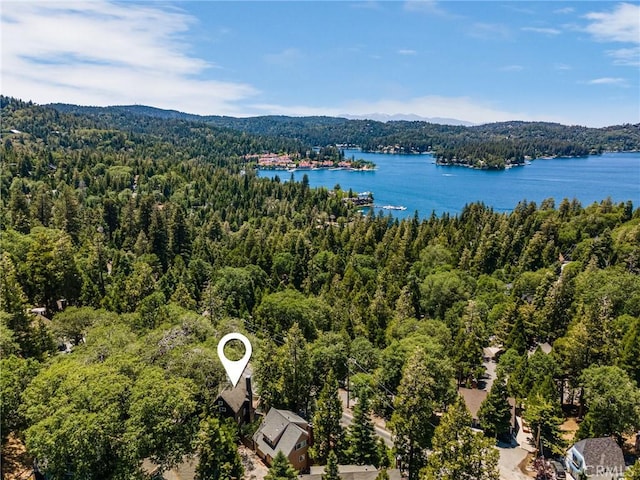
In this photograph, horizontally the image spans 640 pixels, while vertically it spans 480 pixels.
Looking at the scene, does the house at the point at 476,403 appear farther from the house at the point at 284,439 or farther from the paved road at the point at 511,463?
the house at the point at 284,439

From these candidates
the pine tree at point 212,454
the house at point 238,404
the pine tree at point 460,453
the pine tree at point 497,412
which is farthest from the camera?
the pine tree at point 497,412

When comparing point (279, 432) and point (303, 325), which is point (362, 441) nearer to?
point (279, 432)

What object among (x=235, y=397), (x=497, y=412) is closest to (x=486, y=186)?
(x=497, y=412)

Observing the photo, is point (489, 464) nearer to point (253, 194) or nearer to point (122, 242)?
point (122, 242)

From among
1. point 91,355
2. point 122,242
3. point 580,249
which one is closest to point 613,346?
point 580,249

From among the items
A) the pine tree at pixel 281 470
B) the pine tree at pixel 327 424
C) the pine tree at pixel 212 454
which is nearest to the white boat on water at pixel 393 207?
the pine tree at pixel 327 424
